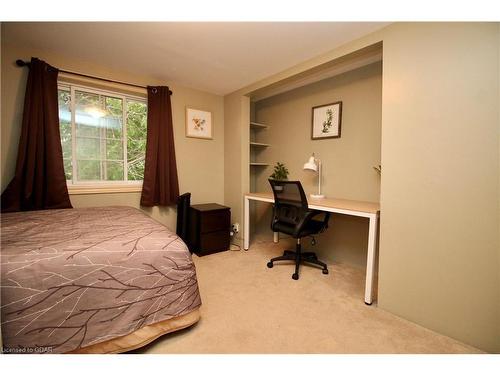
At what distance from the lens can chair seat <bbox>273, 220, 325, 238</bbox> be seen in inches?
91.8

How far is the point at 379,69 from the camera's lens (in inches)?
92.8

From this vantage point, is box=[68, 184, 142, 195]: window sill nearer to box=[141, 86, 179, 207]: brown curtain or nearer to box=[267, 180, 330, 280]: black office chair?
box=[141, 86, 179, 207]: brown curtain

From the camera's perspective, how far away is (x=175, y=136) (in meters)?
3.09

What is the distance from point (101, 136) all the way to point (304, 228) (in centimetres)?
253

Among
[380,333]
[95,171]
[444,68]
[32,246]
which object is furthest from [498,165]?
[95,171]

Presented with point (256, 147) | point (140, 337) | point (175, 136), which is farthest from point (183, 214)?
point (140, 337)

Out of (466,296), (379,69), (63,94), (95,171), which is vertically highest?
(379,69)

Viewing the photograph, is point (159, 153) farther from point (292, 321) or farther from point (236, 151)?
point (292, 321)

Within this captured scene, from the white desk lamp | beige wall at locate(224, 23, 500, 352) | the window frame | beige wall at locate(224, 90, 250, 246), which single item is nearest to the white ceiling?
the window frame

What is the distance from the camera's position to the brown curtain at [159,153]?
2791 mm

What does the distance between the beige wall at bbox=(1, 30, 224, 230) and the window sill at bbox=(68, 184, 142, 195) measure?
0.05 metres

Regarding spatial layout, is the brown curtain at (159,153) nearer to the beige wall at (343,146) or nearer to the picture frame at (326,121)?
the beige wall at (343,146)
